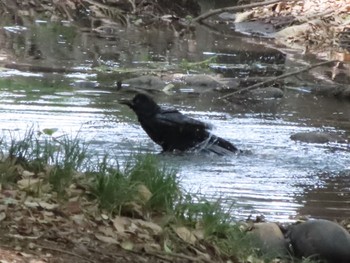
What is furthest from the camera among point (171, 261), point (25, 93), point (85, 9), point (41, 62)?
point (85, 9)

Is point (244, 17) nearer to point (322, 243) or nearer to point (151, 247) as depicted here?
point (322, 243)

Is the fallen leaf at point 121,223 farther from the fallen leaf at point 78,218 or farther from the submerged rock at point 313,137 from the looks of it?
the submerged rock at point 313,137

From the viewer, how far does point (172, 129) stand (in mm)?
9078

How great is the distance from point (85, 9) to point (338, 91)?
11269 millimetres

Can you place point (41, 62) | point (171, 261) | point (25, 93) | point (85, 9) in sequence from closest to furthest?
point (171, 261) → point (25, 93) → point (41, 62) → point (85, 9)

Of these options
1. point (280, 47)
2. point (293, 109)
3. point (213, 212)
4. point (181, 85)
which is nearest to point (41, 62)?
point (181, 85)

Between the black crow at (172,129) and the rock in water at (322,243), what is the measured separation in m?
2.99

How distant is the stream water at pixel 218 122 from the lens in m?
8.04

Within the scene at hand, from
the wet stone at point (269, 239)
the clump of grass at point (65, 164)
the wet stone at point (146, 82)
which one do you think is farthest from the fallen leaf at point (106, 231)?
the wet stone at point (146, 82)

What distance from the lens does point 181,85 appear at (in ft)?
44.6

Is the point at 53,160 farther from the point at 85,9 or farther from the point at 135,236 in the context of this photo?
the point at 85,9

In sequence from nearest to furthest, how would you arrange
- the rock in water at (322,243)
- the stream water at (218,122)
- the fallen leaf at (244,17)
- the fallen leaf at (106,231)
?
the fallen leaf at (106,231)
the rock in water at (322,243)
the stream water at (218,122)
the fallen leaf at (244,17)

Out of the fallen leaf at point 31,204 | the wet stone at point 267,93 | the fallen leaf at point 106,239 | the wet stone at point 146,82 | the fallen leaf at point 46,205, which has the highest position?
the fallen leaf at point 31,204

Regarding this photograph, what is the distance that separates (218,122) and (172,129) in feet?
6.83
